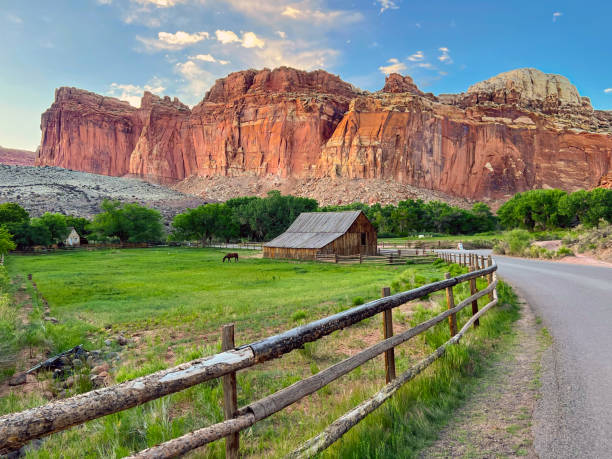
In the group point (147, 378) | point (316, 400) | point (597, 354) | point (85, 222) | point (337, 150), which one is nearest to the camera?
point (147, 378)

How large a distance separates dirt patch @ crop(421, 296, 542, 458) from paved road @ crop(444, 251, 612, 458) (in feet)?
0.44

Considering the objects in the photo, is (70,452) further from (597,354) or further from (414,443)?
(597,354)

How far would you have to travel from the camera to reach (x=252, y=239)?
72.4 meters

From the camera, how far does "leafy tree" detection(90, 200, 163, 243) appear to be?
202 feet

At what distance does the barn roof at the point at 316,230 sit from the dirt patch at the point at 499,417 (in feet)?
97.1

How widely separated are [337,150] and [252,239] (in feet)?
219

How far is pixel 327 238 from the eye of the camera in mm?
35969

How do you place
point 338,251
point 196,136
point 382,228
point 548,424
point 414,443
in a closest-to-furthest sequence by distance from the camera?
point 414,443 < point 548,424 < point 338,251 < point 382,228 < point 196,136

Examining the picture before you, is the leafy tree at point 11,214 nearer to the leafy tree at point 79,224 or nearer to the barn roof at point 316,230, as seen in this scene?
the leafy tree at point 79,224

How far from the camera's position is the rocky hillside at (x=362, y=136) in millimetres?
127688

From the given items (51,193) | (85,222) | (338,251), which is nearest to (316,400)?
(338,251)

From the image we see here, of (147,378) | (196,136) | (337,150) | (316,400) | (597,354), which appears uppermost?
(196,136)

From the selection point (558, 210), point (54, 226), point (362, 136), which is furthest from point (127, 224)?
point (362, 136)

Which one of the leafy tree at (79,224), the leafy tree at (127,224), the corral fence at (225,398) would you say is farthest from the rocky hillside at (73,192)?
the corral fence at (225,398)
